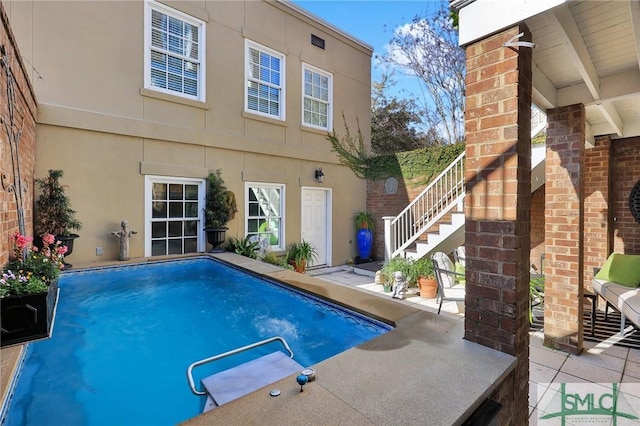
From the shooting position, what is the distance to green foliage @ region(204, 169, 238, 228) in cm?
659

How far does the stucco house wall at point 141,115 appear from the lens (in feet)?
17.3

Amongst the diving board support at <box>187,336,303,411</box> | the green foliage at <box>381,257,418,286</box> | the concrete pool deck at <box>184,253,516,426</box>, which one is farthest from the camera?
the green foliage at <box>381,257,418,286</box>

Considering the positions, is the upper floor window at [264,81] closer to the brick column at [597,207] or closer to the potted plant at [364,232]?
the potted plant at [364,232]

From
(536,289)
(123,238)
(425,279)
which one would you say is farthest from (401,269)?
(123,238)

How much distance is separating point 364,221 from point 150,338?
7.05 meters

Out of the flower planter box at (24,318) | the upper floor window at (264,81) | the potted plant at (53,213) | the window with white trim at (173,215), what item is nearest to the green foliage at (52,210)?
the potted plant at (53,213)

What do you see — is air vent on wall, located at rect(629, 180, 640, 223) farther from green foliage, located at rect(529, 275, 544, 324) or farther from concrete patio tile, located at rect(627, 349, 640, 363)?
concrete patio tile, located at rect(627, 349, 640, 363)

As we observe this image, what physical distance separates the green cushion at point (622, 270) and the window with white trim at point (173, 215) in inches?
278

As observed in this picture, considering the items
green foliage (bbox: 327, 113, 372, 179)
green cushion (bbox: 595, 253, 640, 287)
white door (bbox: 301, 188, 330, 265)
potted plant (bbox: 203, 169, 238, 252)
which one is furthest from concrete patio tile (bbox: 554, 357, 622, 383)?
green foliage (bbox: 327, 113, 372, 179)

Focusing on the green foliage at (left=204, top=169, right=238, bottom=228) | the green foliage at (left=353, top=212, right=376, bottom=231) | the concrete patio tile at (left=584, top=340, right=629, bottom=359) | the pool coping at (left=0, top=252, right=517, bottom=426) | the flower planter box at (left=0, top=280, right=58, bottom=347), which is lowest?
the concrete patio tile at (left=584, top=340, right=629, bottom=359)

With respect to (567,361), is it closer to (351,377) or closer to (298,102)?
(351,377)

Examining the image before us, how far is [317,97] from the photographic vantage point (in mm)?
8914

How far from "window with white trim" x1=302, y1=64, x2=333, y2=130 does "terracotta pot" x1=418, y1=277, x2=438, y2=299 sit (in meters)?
5.16

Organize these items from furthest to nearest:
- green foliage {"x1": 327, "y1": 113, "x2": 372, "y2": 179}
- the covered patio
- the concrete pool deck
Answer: green foliage {"x1": 327, "y1": 113, "x2": 372, "y2": 179}
the covered patio
the concrete pool deck
